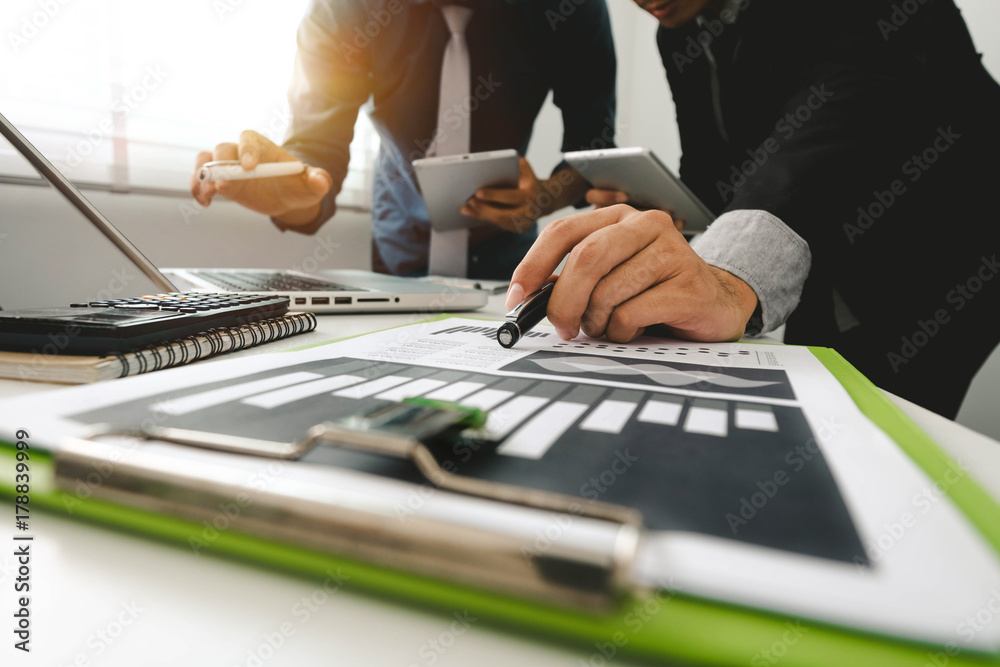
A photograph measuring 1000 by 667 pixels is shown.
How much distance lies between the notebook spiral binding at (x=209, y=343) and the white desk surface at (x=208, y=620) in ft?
0.55

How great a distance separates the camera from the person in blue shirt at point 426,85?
1326 mm

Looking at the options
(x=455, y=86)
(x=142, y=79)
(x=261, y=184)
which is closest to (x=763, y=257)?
(x=261, y=184)

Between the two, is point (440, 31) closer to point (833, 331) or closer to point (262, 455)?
point (833, 331)

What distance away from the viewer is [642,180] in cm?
92

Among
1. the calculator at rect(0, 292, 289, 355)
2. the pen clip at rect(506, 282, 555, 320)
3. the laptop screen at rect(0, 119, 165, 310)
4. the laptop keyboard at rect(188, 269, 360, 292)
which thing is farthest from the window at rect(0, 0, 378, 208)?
the pen clip at rect(506, 282, 555, 320)

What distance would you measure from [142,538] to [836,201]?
67 cm

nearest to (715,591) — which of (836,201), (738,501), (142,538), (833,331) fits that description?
(738,501)

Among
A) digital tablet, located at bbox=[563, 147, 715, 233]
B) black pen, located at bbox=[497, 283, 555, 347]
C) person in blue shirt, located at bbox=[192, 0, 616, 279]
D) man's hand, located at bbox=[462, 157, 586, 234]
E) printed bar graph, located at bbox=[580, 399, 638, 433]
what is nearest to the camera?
printed bar graph, located at bbox=[580, 399, 638, 433]

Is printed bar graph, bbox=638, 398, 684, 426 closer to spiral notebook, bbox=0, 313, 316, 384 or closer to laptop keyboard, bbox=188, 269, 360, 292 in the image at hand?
spiral notebook, bbox=0, 313, 316, 384

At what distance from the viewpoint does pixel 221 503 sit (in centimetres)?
15

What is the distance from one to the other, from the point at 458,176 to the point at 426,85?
0.56 meters

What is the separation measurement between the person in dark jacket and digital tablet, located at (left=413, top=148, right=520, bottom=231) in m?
0.22

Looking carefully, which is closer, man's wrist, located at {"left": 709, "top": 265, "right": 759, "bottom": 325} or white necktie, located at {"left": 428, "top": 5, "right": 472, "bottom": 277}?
man's wrist, located at {"left": 709, "top": 265, "right": 759, "bottom": 325}

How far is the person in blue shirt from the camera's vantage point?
4.35 feet
